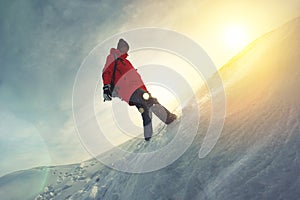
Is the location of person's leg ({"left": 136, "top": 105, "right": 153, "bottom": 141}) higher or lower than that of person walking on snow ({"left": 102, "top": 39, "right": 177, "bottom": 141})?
lower

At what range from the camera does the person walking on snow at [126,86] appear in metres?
8.76

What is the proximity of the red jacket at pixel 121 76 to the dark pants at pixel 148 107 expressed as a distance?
0.24 metres

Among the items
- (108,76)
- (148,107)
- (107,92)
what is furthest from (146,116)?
(108,76)

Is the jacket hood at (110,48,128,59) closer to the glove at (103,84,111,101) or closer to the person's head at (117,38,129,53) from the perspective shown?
the person's head at (117,38,129,53)

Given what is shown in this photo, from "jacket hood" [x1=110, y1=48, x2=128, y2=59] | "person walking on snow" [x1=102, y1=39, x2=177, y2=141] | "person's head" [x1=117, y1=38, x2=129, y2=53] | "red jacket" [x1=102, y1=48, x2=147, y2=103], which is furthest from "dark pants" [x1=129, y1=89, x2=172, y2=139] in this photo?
"person's head" [x1=117, y1=38, x2=129, y2=53]

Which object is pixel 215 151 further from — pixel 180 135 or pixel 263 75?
pixel 263 75

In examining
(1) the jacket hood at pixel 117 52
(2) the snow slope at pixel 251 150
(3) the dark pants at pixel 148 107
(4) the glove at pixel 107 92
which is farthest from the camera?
(3) the dark pants at pixel 148 107

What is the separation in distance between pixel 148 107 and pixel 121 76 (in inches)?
62.2

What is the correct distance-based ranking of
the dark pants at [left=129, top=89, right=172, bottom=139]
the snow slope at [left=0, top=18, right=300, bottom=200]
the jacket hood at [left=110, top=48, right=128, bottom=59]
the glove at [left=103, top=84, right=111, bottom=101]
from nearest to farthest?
1. the snow slope at [left=0, top=18, right=300, bottom=200]
2. the glove at [left=103, top=84, right=111, bottom=101]
3. the jacket hood at [left=110, top=48, right=128, bottom=59]
4. the dark pants at [left=129, top=89, right=172, bottom=139]

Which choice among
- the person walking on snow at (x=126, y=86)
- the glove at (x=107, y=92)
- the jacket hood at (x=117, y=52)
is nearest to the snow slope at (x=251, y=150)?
the person walking on snow at (x=126, y=86)

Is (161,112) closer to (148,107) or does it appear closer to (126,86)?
(148,107)

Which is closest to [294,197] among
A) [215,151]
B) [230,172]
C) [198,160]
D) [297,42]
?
[230,172]

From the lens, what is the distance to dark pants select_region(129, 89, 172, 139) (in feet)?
29.2

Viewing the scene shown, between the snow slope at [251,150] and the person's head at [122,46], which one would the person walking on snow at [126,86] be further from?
the snow slope at [251,150]
